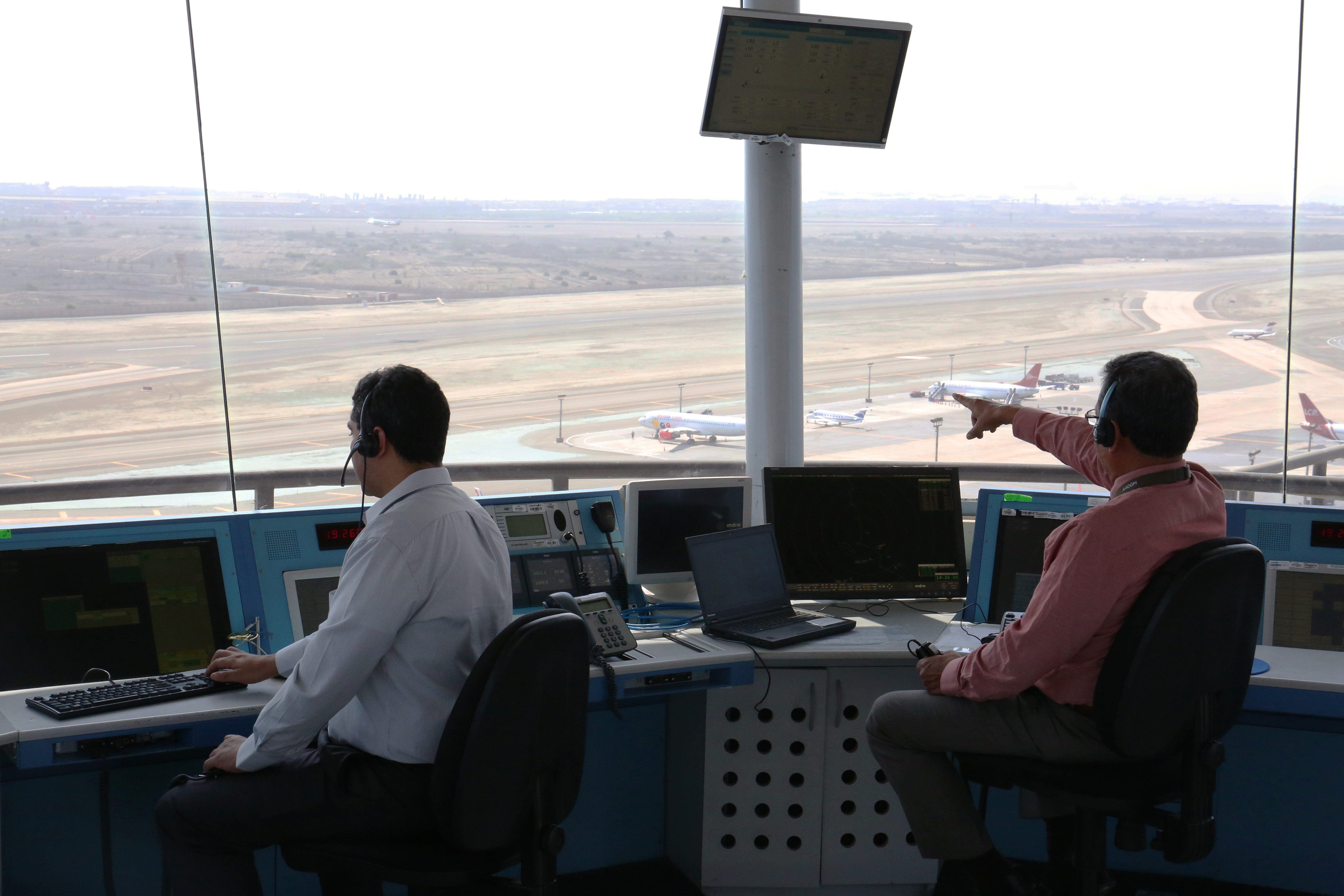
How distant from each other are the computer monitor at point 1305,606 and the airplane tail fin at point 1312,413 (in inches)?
76.2

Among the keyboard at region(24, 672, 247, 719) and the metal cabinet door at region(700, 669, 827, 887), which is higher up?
the keyboard at region(24, 672, 247, 719)

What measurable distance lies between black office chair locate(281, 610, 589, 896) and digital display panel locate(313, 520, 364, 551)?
34.6 inches

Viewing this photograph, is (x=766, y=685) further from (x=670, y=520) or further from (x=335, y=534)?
(x=335, y=534)

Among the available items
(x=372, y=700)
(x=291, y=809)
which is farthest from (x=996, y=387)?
(x=291, y=809)

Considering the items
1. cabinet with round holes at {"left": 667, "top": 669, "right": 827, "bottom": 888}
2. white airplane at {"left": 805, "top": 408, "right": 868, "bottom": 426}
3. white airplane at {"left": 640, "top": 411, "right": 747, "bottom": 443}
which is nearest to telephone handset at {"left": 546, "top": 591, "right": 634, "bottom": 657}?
cabinet with round holes at {"left": 667, "top": 669, "right": 827, "bottom": 888}

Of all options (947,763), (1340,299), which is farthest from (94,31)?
(1340,299)

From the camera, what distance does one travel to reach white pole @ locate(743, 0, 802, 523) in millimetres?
3006

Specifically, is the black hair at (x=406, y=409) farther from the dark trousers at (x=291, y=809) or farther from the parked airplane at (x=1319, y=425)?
the parked airplane at (x=1319, y=425)

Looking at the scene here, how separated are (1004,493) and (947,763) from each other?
2.94 feet

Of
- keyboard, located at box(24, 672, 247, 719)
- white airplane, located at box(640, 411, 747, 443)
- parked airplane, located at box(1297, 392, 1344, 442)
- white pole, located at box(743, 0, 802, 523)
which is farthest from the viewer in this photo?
white airplane, located at box(640, 411, 747, 443)

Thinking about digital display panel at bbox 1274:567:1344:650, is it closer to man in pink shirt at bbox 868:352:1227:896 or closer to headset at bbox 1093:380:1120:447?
man in pink shirt at bbox 868:352:1227:896

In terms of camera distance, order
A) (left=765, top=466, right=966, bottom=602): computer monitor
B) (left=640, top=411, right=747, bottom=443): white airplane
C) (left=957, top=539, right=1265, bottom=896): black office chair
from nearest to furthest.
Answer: (left=957, top=539, right=1265, bottom=896): black office chair, (left=765, top=466, right=966, bottom=602): computer monitor, (left=640, top=411, right=747, bottom=443): white airplane

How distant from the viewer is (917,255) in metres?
6.54

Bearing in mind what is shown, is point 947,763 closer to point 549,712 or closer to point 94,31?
point 549,712
